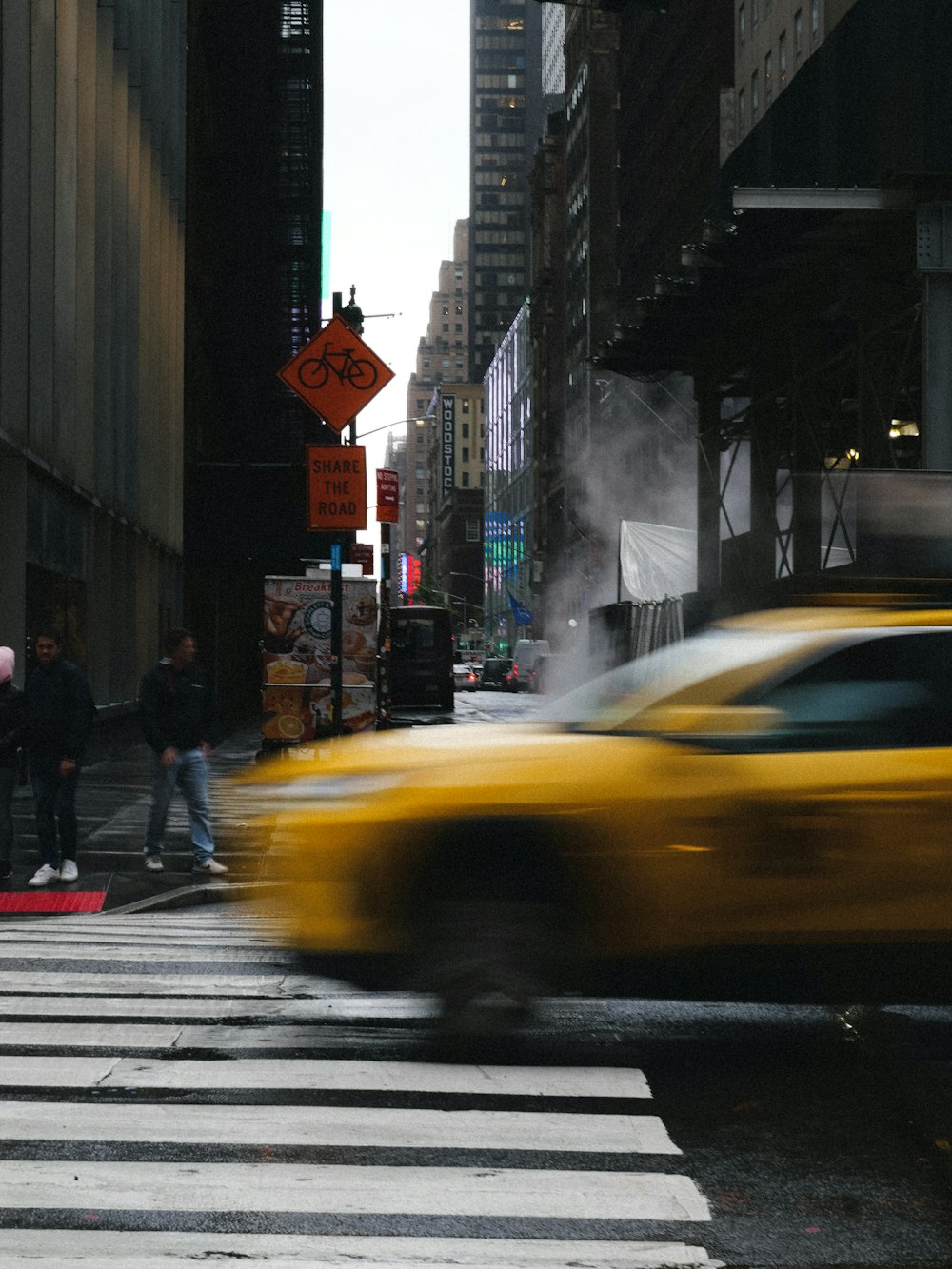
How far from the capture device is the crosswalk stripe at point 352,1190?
15.5 feet

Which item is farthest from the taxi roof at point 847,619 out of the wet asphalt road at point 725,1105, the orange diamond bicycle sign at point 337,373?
the orange diamond bicycle sign at point 337,373

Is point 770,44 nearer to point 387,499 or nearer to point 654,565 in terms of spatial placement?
point 654,565

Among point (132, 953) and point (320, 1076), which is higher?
point (320, 1076)

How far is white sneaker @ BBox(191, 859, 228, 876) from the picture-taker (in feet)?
41.0

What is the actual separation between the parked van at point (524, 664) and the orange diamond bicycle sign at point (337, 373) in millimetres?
56988

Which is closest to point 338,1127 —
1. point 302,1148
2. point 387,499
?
point 302,1148

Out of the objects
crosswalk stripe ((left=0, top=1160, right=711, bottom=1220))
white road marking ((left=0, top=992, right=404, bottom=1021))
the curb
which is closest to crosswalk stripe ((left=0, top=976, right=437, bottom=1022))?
white road marking ((left=0, top=992, right=404, bottom=1021))

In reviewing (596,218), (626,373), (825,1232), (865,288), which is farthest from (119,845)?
(596,218)

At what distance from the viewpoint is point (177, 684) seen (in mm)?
12531

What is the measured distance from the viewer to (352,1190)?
4.88m

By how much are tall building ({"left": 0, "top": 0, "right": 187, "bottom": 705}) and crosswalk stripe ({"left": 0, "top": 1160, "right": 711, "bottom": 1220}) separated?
44.0 feet

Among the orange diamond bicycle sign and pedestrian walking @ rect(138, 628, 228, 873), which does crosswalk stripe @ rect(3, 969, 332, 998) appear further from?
the orange diamond bicycle sign

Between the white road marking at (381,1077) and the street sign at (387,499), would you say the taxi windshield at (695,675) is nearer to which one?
Result: the white road marking at (381,1077)

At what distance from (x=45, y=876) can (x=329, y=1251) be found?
7.97 m
